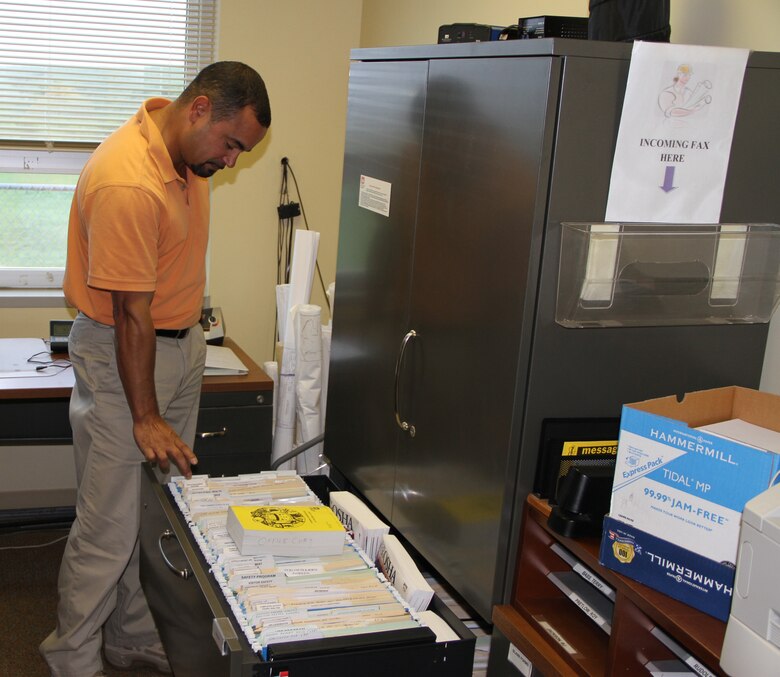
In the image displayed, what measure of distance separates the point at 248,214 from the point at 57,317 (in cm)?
85

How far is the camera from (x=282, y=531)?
1.44 m

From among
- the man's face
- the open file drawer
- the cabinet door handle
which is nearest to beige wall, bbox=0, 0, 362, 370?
the man's face

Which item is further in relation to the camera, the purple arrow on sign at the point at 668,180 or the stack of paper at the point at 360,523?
the stack of paper at the point at 360,523

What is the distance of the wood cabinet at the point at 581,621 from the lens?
124 cm

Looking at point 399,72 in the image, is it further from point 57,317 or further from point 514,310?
point 57,317

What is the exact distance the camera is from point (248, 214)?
3627 millimetres

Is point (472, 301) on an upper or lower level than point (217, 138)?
lower

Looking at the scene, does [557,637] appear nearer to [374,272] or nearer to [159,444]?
[374,272]

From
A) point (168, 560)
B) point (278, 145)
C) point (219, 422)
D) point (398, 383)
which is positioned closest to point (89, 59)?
point (278, 145)

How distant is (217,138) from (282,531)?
107 centimetres

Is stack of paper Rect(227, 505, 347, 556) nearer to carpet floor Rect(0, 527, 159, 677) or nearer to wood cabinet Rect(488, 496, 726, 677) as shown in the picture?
wood cabinet Rect(488, 496, 726, 677)

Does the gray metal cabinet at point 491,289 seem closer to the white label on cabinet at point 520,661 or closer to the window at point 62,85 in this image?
the white label on cabinet at point 520,661

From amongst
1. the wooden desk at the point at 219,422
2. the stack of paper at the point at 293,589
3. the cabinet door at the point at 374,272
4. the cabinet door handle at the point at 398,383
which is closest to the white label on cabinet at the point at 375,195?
the cabinet door at the point at 374,272

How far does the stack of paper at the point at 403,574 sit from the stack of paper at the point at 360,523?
0.6 inches
